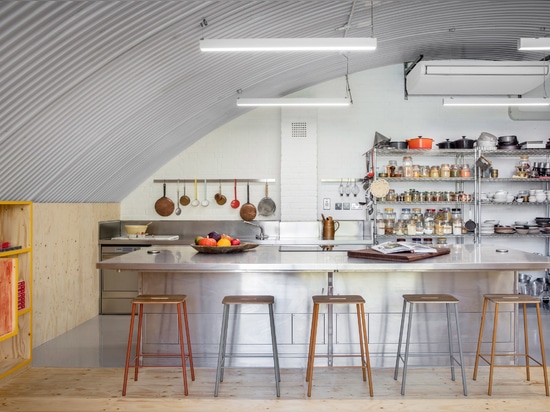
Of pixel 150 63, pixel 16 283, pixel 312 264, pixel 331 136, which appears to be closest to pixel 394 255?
pixel 312 264

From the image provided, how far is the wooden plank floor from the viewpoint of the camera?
3234 millimetres

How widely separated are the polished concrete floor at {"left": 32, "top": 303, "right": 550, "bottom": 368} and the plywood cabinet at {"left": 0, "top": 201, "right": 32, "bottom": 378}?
256 millimetres

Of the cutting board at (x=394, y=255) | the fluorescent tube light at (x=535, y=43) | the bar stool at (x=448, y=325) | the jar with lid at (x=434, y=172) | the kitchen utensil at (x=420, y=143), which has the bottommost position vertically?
the bar stool at (x=448, y=325)

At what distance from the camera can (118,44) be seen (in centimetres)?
342

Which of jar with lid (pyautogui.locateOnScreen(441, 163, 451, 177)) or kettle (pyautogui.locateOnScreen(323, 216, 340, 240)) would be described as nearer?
jar with lid (pyautogui.locateOnScreen(441, 163, 451, 177))

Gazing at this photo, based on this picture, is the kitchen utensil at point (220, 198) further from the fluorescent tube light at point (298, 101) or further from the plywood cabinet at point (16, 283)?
the plywood cabinet at point (16, 283)

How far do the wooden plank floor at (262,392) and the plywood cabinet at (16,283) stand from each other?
0.71 ft

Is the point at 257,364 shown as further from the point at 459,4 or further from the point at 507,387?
the point at 459,4

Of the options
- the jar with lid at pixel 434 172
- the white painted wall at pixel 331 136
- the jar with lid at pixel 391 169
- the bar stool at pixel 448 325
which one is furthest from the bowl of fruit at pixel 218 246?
the jar with lid at pixel 434 172

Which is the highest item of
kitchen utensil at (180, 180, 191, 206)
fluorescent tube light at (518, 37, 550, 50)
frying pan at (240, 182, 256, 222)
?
fluorescent tube light at (518, 37, 550, 50)

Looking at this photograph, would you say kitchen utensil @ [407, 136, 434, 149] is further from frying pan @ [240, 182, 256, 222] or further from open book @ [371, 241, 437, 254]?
open book @ [371, 241, 437, 254]

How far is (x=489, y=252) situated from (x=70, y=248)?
14.7 ft

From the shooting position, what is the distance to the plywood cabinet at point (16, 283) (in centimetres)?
379

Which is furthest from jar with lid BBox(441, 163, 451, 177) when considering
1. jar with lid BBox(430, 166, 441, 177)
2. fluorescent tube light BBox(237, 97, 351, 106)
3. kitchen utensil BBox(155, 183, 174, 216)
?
kitchen utensil BBox(155, 183, 174, 216)
